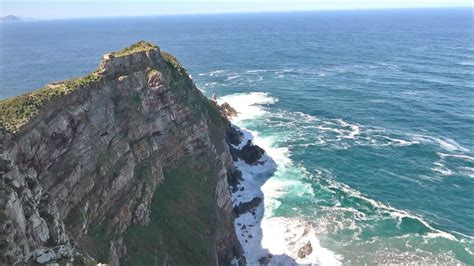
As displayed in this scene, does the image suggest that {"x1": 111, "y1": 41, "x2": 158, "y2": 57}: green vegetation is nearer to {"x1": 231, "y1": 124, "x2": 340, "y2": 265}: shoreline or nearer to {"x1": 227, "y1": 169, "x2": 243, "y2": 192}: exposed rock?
{"x1": 227, "y1": 169, "x2": 243, "y2": 192}: exposed rock

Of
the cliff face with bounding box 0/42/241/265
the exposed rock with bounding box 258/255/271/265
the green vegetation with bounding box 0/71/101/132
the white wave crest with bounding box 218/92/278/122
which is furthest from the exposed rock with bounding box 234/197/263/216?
the white wave crest with bounding box 218/92/278/122

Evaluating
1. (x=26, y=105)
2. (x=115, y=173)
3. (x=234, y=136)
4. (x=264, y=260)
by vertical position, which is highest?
(x=26, y=105)

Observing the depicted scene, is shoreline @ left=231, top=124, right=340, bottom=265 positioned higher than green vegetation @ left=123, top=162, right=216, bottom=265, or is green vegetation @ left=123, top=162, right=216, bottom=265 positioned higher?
green vegetation @ left=123, top=162, right=216, bottom=265

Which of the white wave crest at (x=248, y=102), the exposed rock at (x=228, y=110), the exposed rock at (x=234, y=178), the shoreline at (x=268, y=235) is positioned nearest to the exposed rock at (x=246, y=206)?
the shoreline at (x=268, y=235)

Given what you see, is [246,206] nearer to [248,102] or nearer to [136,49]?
[136,49]

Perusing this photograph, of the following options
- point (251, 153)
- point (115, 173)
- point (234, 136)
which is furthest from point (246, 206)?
point (115, 173)

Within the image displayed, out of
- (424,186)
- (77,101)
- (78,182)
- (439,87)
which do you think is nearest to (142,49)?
(77,101)

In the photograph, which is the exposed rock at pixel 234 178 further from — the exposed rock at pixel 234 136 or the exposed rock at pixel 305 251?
the exposed rock at pixel 305 251
